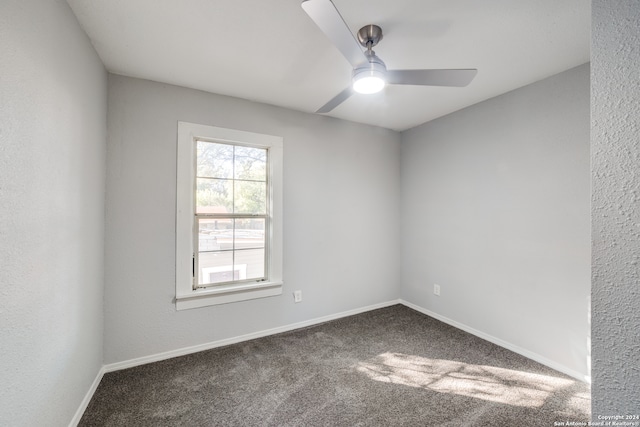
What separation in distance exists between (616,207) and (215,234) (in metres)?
2.64

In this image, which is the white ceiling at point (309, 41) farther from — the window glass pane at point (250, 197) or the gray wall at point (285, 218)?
the window glass pane at point (250, 197)

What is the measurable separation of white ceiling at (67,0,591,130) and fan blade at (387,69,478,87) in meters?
0.32

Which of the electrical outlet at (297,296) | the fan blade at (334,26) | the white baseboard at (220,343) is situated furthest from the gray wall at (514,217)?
the fan blade at (334,26)

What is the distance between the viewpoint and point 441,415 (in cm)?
172

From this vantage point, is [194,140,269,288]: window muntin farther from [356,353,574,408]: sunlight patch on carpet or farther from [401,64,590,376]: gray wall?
[401,64,590,376]: gray wall

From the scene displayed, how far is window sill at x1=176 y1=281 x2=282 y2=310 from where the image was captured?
8.01 feet

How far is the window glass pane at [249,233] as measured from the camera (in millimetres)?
2738

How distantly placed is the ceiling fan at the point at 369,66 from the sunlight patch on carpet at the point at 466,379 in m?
2.13

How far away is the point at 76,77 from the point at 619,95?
8.04ft

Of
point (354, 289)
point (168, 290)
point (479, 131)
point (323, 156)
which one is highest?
point (479, 131)

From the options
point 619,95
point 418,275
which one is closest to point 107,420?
point 619,95

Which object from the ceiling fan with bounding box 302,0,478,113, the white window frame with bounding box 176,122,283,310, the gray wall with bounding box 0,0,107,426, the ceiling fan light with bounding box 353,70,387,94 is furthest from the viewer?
the white window frame with bounding box 176,122,283,310

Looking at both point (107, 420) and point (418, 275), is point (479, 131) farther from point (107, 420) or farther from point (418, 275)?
point (107, 420)

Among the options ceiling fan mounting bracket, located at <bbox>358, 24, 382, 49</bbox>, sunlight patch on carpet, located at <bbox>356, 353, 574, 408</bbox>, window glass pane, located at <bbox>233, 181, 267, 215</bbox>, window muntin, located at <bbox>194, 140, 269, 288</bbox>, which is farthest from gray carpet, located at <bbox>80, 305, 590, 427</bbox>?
ceiling fan mounting bracket, located at <bbox>358, 24, 382, 49</bbox>
